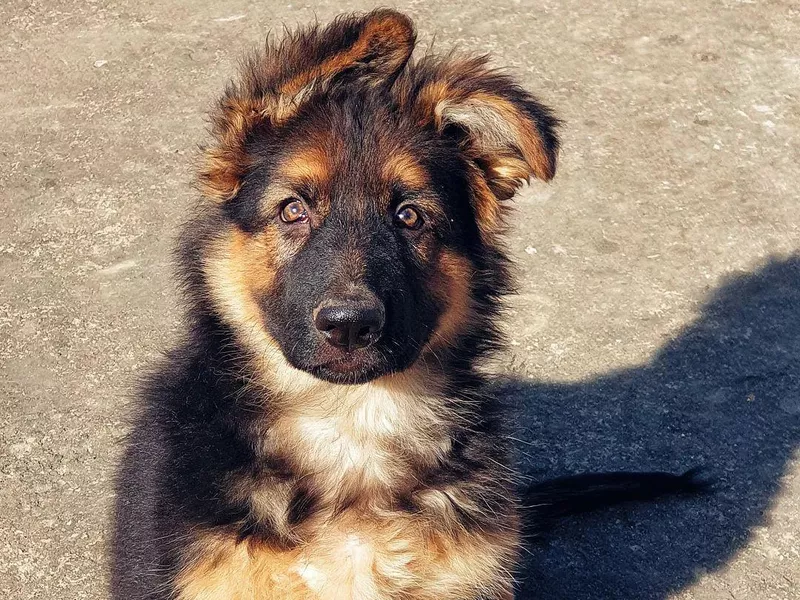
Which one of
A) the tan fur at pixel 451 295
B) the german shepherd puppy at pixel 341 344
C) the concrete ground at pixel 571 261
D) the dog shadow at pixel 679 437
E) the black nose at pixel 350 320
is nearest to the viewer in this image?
the black nose at pixel 350 320

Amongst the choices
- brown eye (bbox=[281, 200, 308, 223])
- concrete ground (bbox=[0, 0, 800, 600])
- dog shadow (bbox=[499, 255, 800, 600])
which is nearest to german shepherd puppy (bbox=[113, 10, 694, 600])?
brown eye (bbox=[281, 200, 308, 223])

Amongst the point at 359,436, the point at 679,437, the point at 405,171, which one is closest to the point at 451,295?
the point at 405,171

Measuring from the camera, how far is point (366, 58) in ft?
11.8

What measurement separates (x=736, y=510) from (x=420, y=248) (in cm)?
213

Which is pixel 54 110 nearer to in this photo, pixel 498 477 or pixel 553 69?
pixel 553 69

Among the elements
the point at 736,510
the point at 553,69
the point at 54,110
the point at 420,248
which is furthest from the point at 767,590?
the point at 54,110

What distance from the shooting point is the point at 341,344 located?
3.40 m

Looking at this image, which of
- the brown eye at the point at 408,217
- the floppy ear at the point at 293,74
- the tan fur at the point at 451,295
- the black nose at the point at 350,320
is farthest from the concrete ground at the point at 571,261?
the floppy ear at the point at 293,74

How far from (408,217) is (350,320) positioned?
49cm

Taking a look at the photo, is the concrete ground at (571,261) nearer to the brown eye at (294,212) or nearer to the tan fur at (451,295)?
the tan fur at (451,295)

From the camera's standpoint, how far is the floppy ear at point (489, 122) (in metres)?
3.49

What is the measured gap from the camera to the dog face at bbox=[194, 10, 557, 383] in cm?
346

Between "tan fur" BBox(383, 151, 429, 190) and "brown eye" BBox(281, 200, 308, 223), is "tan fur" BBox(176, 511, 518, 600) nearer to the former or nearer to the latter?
"brown eye" BBox(281, 200, 308, 223)

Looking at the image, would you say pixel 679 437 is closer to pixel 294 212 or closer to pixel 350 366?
pixel 350 366
